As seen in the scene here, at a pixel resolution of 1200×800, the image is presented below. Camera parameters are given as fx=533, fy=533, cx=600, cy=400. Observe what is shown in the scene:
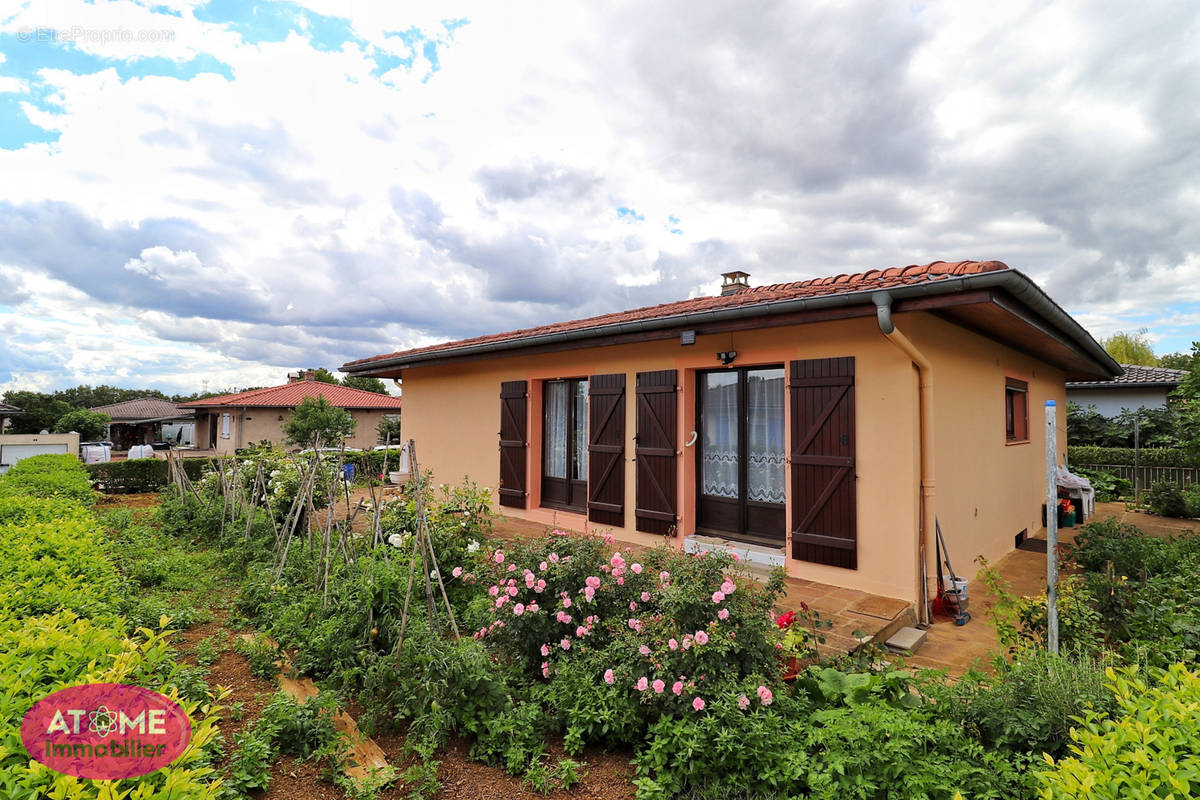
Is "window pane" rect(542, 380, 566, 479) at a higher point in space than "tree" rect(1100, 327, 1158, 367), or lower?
lower

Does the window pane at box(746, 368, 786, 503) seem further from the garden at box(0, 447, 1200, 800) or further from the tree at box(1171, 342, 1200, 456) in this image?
the tree at box(1171, 342, 1200, 456)

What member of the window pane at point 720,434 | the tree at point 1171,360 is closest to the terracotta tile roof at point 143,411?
the window pane at point 720,434

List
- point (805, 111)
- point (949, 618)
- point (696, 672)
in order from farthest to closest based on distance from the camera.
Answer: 1. point (805, 111)
2. point (949, 618)
3. point (696, 672)

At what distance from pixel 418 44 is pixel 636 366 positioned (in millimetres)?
4257

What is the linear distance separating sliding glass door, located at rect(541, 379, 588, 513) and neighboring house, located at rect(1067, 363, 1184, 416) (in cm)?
1509

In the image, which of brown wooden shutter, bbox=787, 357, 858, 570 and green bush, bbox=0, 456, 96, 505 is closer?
brown wooden shutter, bbox=787, 357, 858, 570

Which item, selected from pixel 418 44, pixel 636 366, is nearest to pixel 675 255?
pixel 636 366

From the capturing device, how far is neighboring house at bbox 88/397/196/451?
3145 cm

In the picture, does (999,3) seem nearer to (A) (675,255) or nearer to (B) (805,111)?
(B) (805,111)

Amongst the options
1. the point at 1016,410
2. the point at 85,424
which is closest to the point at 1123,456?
the point at 1016,410

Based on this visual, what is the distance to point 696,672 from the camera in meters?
2.44

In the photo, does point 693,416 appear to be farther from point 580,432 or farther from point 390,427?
point 390,427

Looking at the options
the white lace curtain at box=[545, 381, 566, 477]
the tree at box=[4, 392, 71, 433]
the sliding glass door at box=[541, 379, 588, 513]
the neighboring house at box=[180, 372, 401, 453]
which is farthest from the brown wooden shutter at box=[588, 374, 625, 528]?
the tree at box=[4, 392, 71, 433]

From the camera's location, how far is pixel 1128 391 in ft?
51.1
